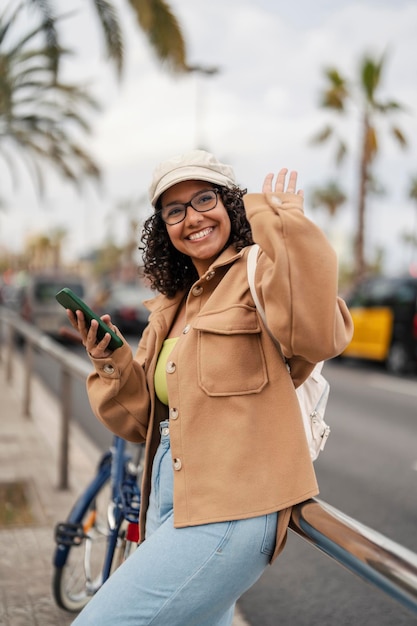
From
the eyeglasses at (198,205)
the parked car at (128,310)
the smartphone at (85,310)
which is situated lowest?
the parked car at (128,310)

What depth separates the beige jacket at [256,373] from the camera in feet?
5.17

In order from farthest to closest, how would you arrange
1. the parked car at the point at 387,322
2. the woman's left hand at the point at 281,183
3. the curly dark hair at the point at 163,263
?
the parked car at the point at 387,322, the curly dark hair at the point at 163,263, the woman's left hand at the point at 281,183

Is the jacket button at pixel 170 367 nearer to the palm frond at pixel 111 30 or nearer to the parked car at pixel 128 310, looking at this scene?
the palm frond at pixel 111 30

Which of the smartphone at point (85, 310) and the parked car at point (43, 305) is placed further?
the parked car at point (43, 305)

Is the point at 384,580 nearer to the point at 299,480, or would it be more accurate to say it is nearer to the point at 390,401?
the point at 299,480

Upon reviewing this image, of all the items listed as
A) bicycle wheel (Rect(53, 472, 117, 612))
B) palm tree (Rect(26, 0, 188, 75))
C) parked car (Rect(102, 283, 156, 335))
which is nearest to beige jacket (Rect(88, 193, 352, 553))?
bicycle wheel (Rect(53, 472, 117, 612))

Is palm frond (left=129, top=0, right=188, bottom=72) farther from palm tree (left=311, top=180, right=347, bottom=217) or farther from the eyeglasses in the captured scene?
palm tree (left=311, top=180, right=347, bottom=217)

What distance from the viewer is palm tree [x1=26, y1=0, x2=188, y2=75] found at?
916cm

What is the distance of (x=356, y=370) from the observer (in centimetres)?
1490

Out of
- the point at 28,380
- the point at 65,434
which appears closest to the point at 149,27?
the point at 28,380

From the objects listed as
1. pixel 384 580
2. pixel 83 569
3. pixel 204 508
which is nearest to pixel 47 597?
Answer: pixel 83 569

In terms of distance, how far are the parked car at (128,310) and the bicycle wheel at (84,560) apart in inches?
647

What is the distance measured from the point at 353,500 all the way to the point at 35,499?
2.29m

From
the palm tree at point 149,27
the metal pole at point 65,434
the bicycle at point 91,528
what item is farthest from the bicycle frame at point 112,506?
the palm tree at point 149,27
